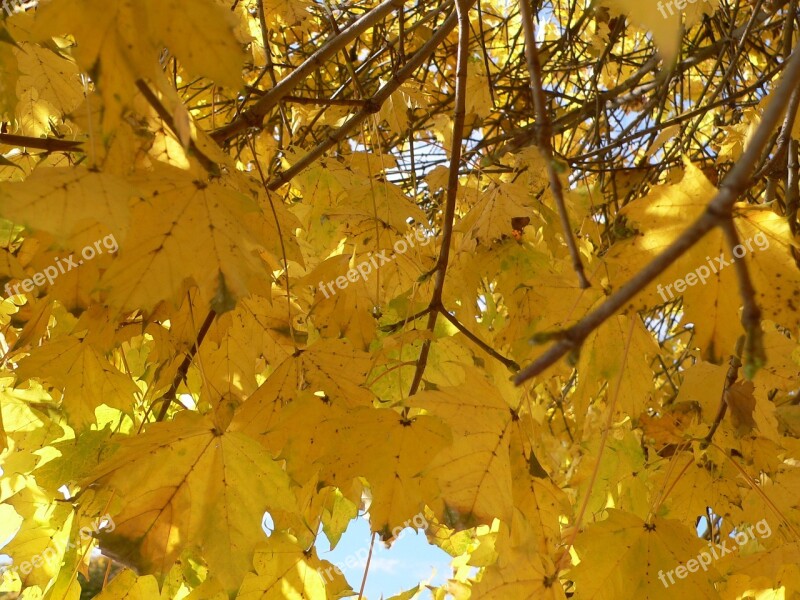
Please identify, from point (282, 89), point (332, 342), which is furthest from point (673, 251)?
point (282, 89)

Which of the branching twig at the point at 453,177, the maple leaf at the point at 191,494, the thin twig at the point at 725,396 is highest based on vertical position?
the branching twig at the point at 453,177

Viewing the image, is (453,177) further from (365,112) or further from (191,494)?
(191,494)

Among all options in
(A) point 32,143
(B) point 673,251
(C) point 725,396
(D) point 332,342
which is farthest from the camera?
(C) point 725,396

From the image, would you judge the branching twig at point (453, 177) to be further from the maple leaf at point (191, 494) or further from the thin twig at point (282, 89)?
the maple leaf at point (191, 494)

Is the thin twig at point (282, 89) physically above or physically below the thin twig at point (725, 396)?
above

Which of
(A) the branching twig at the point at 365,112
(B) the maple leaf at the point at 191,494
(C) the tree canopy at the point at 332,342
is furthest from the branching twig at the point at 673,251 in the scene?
(A) the branching twig at the point at 365,112

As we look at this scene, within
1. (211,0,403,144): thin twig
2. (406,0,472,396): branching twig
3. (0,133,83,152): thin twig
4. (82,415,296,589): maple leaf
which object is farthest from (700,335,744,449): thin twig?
(0,133,83,152): thin twig

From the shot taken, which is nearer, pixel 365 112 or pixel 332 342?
pixel 332 342

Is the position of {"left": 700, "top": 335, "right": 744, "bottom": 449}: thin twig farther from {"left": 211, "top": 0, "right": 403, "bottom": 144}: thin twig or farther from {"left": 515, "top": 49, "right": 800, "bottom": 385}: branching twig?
{"left": 211, "top": 0, "right": 403, "bottom": 144}: thin twig

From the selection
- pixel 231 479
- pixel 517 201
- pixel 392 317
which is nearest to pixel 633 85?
pixel 517 201

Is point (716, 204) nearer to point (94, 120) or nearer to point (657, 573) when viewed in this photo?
point (94, 120)

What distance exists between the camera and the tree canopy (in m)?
0.84

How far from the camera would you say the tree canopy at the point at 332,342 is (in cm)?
84

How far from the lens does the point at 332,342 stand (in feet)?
4.06
